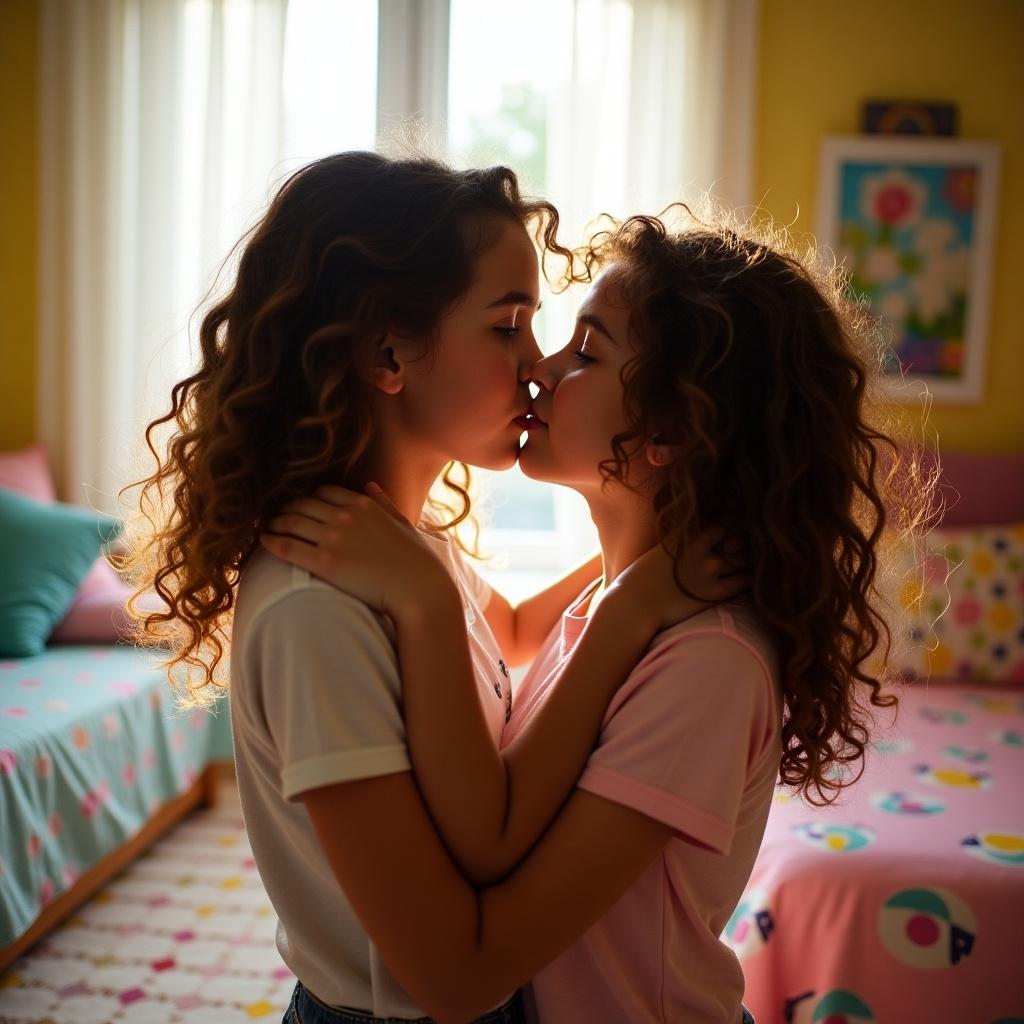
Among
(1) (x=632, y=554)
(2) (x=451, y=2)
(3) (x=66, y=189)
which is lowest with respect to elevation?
(1) (x=632, y=554)

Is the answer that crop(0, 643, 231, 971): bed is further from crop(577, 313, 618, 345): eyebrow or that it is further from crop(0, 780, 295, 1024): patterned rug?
crop(577, 313, 618, 345): eyebrow

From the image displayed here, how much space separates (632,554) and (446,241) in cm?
43

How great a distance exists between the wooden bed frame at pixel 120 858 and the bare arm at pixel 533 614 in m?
1.48

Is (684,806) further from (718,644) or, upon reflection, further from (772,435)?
(772,435)

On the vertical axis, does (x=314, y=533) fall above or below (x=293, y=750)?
above

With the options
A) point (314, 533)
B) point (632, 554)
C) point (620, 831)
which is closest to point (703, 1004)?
point (620, 831)

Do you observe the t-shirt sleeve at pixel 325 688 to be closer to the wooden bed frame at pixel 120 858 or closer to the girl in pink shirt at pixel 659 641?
the girl in pink shirt at pixel 659 641

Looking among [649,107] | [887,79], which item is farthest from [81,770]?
[887,79]

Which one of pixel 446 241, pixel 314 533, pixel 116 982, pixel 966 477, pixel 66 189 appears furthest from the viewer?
pixel 66 189

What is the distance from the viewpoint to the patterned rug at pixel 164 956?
2.25 m

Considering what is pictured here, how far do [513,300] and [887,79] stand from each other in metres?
2.85

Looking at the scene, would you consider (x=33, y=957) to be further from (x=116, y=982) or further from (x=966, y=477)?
(x=966, y=477)

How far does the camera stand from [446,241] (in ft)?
3.87

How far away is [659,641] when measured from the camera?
1.02 m
